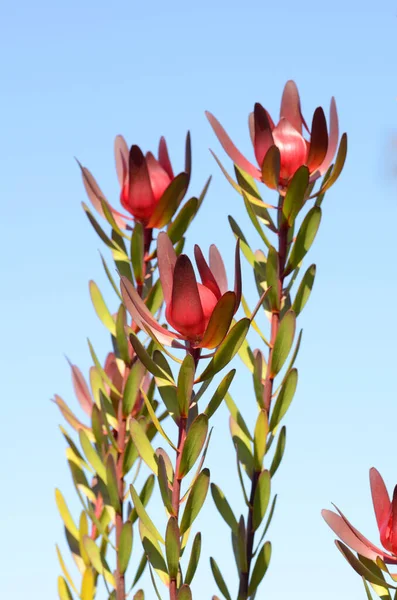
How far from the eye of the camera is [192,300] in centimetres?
92

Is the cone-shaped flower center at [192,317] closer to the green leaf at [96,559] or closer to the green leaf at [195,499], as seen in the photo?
the green leaf at [195,499]

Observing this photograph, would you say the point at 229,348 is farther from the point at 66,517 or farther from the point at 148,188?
the point at 66,517

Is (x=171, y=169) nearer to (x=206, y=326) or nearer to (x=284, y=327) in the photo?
(x=284, y=327)

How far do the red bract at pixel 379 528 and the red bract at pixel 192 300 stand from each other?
25 centimetres

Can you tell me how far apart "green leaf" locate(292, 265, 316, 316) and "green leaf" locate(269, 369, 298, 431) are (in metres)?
0.10

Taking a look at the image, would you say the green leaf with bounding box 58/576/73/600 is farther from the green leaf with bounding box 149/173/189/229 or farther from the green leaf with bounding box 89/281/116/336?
the green leaf with bounding box 149/173/189/229

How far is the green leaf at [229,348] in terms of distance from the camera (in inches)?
35.6

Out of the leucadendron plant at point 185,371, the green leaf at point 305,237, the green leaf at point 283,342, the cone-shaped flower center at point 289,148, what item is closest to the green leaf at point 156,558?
the leucadendron plant at point 185,371

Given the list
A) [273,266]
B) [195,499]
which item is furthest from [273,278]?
[195,499]

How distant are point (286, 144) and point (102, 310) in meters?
0.44

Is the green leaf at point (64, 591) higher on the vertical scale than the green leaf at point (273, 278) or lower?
lower

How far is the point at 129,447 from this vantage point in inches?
50.7

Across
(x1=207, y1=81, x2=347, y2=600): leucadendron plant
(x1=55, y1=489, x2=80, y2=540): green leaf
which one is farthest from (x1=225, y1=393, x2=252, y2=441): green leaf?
(x1=55, y1=489, x2=80, y2=540): green leaf

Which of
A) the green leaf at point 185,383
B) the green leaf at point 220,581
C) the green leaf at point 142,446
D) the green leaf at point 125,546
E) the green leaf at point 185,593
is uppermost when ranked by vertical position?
the green leaf at point 185,383
